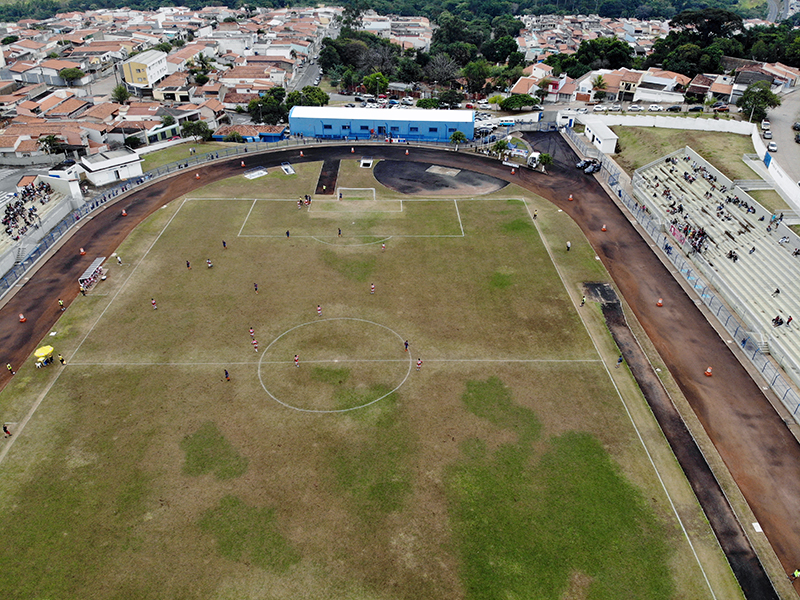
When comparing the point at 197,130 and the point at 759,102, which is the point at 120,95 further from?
the point at 759,102

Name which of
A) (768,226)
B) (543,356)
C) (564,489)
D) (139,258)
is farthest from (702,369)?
(139,258)

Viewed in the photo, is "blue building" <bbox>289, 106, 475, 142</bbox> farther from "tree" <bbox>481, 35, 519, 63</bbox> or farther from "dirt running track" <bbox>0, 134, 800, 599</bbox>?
"tree" <bbox>481, 35, 519, 63</bbox>

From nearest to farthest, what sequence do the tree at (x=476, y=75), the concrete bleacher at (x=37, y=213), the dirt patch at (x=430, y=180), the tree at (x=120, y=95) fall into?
the concrete bleacher at (x=37, y=213) → the dirt patch at (x=430, y=180) → the tree at (x=120, y=95) → the tree at (x=476, y=75)

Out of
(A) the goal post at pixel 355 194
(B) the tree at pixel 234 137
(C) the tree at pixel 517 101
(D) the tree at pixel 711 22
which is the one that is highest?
(D) the tree at pixel 711 22

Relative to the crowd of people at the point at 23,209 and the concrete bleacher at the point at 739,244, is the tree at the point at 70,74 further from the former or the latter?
the concrete bleacher at the point at 739,244

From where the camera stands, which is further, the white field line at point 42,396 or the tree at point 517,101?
the tree at point 517,101

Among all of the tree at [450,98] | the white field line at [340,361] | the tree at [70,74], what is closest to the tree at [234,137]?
the tree at [450,98]
